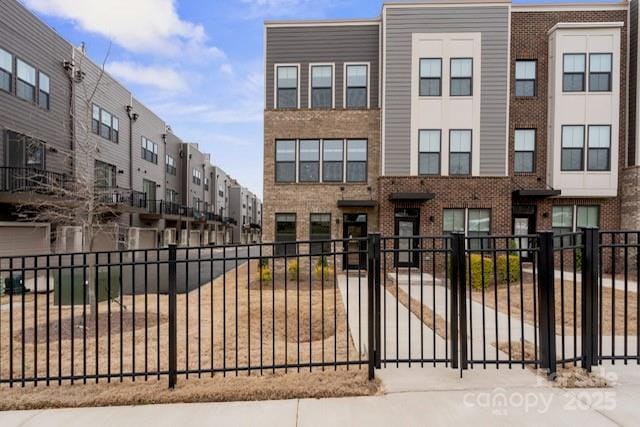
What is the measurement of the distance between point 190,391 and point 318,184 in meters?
10.7

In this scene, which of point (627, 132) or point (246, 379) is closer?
point (246, 379)

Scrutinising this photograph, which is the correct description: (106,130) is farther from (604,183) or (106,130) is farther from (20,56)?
→ (604,183)

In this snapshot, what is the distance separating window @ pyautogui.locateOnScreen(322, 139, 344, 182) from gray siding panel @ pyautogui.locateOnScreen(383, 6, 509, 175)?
72.2 inches

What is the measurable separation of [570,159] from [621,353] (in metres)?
10.6

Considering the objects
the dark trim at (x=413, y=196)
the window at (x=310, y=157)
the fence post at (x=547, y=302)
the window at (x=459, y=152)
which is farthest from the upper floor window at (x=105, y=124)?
the fence post at (x=547, y=302)

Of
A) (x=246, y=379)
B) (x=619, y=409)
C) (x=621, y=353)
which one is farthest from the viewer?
(x=621, y=353)

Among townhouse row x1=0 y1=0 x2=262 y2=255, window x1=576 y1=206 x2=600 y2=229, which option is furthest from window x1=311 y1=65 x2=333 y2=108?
window x1=576 y1=206 x2=600 y2=229

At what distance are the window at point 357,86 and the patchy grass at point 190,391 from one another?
11.8 meters

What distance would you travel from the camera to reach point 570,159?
43.1 feet

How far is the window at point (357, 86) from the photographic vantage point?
13.7 metres

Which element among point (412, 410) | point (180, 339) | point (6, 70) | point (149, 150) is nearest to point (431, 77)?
point (180, 339)

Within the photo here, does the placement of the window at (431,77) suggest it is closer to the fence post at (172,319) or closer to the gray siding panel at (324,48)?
the gray siding panel at (324,48)

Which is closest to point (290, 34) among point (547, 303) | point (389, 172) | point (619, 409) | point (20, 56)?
point (389, 172)

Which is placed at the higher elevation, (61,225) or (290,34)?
(290,34)
